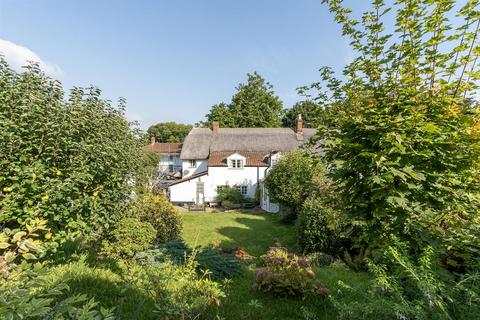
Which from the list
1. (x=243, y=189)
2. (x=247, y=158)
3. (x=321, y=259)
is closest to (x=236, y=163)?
(x=247, y=158)

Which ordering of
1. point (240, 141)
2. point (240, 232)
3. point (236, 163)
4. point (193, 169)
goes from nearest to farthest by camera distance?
point (240, 232) → point (236, 163) → point (240, 141) → point (193, 169)

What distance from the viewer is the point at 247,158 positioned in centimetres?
3089

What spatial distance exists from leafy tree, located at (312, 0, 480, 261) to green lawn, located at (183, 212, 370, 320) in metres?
0.97

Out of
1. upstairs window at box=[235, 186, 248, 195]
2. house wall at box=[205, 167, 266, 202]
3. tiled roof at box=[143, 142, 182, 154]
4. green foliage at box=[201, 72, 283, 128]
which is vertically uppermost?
green foliage at box=[201, 72, 283, 128]

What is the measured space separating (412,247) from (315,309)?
241cm

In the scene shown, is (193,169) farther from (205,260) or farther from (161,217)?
(205,260)

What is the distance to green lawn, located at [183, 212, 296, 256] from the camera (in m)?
14.2

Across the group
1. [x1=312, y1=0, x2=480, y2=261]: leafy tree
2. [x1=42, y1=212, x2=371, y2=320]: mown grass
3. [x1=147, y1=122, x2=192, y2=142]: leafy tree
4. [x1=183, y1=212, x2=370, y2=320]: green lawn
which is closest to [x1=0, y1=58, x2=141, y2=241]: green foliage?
[x1=42, y1=212, x2=371, y2=320]: mown grass

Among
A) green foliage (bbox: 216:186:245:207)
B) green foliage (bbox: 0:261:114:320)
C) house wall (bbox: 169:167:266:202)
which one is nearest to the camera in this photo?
green foliage (bbox: 0:261:114:320)

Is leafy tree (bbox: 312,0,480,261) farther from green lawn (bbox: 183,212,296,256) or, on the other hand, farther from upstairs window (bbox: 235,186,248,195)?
upstairs window (bbox: 235,186,248,195)

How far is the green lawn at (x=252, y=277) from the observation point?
15.5 feet

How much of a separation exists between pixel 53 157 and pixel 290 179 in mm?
17599

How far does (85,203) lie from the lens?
5.58m

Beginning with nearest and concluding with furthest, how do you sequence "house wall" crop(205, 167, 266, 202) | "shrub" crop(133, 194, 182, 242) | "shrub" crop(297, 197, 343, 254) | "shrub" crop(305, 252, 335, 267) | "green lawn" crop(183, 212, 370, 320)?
1. "green lawn" crop(183, 212, 370, 320)
2. "shrub" crop(305, 252, 335, 267)
3. "shrub" crop(297, 197, 343, 254)
4. "shrub" crop(133, 194, 182, 242)
5. "house wall" crop(205, 167, 266, 202)
